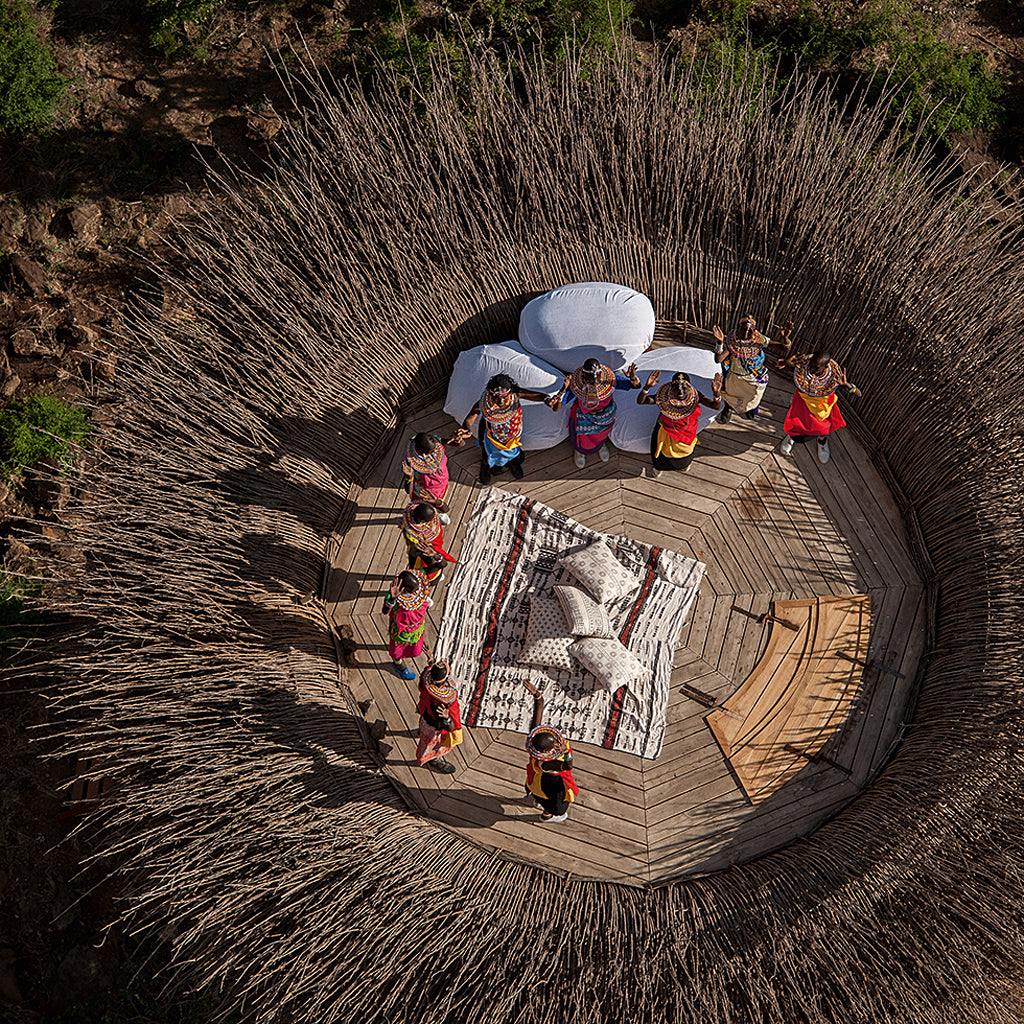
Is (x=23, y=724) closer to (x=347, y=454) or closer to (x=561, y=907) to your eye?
(x=347, y=454)

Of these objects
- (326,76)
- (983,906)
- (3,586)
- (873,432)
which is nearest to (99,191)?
(326,76)

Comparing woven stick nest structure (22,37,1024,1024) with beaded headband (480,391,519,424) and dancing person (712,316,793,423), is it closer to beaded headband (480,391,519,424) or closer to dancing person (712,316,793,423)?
dancing person (712,316,793,423)

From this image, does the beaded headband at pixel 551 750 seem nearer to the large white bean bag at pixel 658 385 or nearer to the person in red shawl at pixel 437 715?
the person in red shawl at pixel 437 715

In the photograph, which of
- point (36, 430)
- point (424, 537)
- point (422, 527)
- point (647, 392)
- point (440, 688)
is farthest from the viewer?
point (36, 430)

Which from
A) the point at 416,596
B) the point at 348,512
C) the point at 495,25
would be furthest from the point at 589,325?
the point at 495,25

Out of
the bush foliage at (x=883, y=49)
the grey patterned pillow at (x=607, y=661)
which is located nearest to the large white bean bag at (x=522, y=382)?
the grey patterned pillow at (x=607, y=661)

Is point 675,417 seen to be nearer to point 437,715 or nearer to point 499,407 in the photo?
point 499,407

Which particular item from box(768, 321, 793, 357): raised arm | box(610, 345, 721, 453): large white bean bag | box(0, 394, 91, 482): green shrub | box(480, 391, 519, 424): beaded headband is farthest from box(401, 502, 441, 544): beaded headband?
box(0, 394, 91, 482): green shrub
